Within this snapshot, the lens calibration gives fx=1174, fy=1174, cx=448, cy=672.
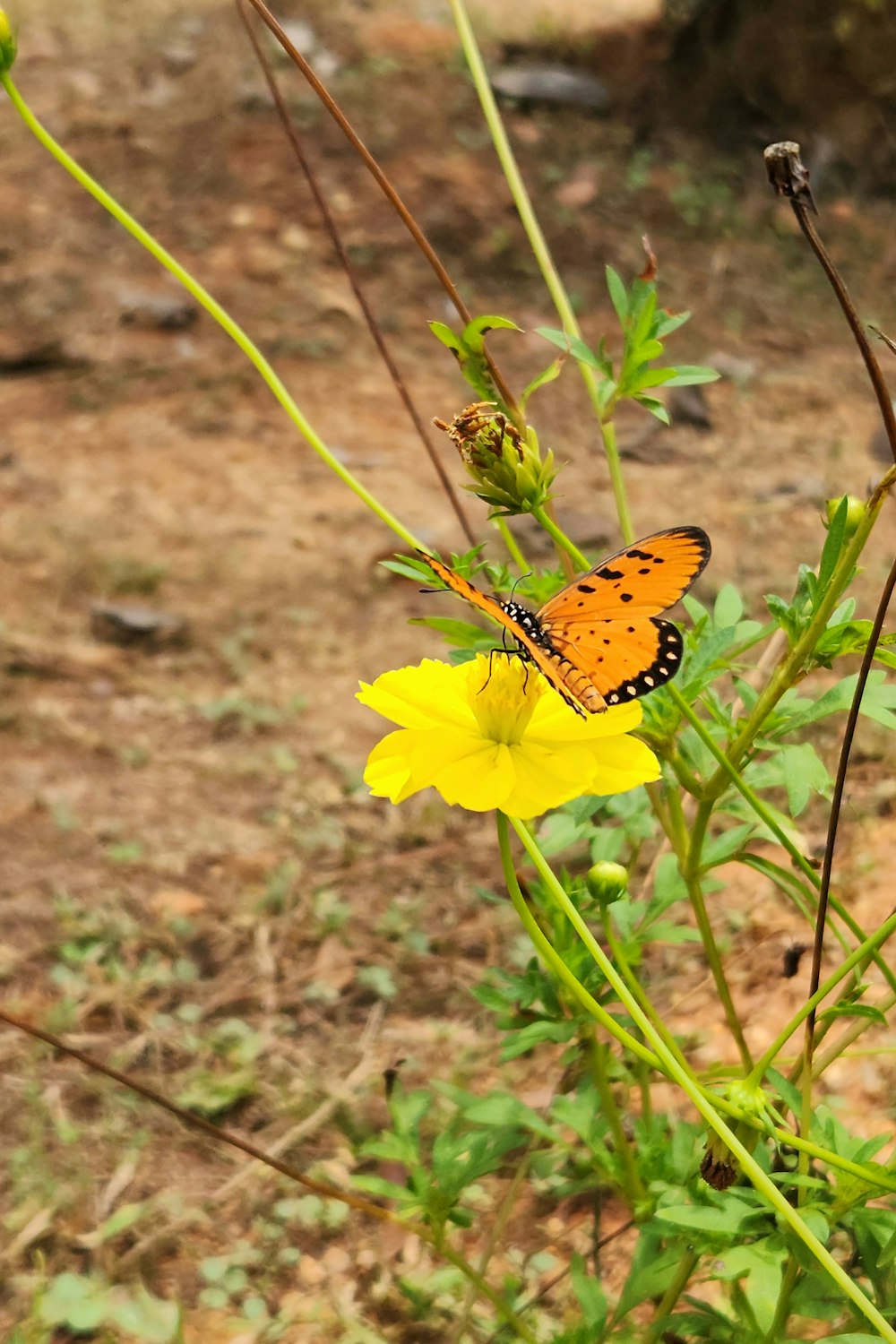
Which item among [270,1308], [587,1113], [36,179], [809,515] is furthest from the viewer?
[36,179]

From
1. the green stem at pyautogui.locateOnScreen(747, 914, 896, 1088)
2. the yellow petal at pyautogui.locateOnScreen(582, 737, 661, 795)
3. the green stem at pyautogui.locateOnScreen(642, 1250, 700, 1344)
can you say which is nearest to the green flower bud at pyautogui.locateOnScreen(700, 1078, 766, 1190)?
the green stem at pyautogui.locateOnScreen(747, 914, 896, 1088)

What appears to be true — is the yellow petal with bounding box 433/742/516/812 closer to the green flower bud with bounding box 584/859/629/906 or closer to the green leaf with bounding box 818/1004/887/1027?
the green flower bud with bounding box 584/859/629/906

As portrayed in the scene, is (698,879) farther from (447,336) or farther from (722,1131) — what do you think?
(447,336)

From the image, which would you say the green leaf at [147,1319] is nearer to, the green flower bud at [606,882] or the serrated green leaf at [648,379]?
the green flower bud at [606,882]

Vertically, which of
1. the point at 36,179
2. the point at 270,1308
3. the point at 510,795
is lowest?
the point at 270,1308

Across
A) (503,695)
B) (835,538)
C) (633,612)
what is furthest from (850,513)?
(503,695)

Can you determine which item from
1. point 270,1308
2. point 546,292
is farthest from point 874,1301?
point 546,292

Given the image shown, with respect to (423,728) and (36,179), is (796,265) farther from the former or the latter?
(423,728)
